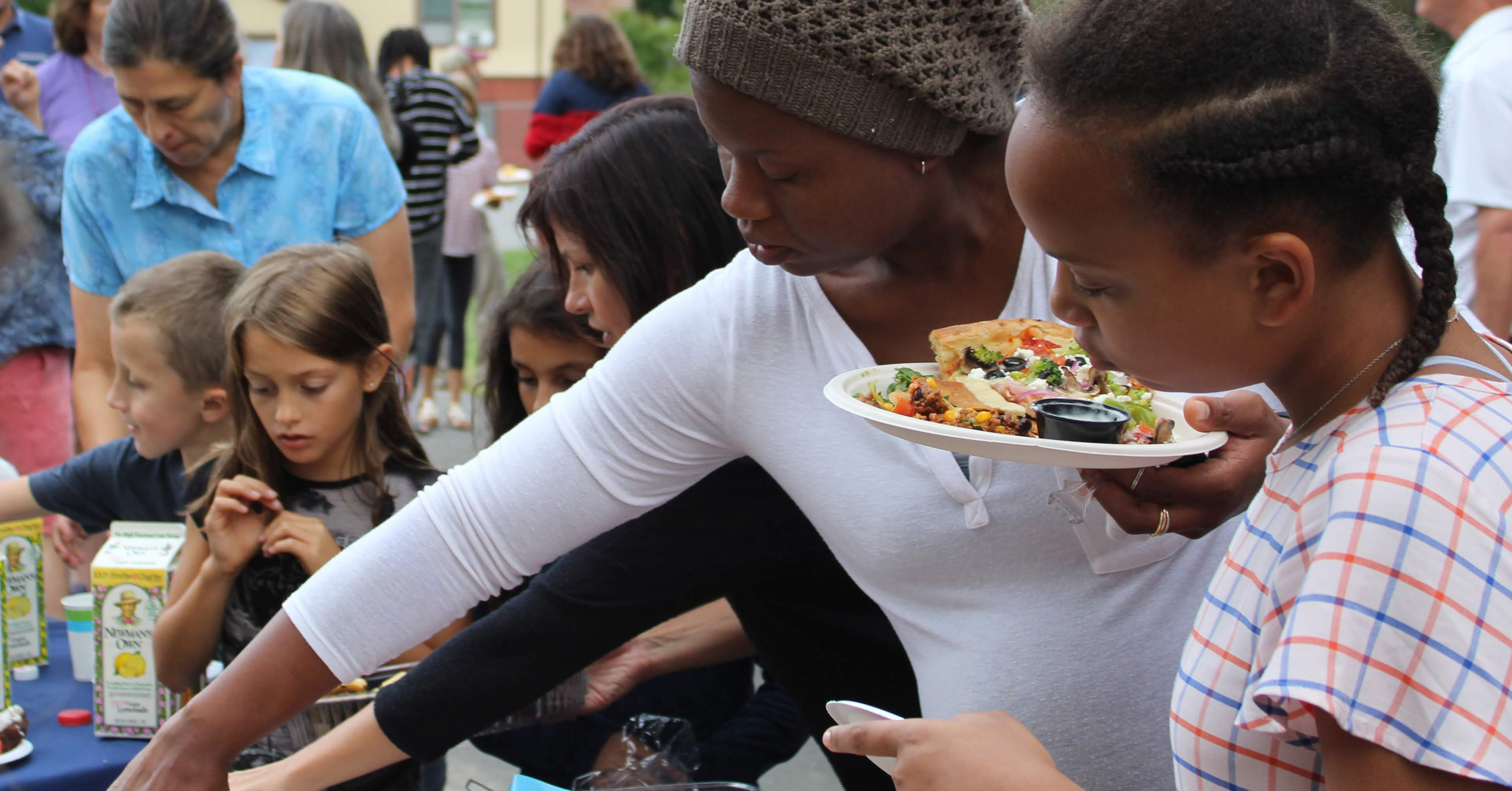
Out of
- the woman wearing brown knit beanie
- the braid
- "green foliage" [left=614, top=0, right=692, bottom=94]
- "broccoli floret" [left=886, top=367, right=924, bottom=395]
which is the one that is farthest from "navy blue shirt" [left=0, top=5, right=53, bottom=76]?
"green foliage" [left=614, top=0, right=692, bottom=94]

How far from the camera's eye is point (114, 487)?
2.57 meters

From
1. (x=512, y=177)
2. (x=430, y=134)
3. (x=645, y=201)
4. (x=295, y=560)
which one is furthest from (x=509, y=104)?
(x=645, y=201)

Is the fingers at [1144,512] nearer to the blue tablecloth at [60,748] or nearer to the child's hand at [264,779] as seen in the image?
the child's hand at [264,779]

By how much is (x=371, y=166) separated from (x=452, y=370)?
4457mm

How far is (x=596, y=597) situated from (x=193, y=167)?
6.66 feet

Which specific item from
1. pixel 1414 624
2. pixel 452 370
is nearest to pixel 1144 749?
pixel 1414 624

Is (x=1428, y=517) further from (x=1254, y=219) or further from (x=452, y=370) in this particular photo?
(x=452, y=370)

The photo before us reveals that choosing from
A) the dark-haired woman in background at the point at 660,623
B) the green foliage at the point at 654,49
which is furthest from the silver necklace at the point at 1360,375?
the green foliage at the point at 654,49

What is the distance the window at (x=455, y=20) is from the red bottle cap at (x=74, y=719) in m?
21.1

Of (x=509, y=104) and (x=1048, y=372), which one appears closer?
(x=1048, y=372)

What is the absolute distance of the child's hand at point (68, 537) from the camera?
260 cm

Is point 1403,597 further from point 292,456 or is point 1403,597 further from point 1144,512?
point 292,456

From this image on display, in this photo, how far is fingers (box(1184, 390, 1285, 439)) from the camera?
3.64 ft

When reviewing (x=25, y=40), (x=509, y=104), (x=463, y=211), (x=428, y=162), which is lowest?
(x=509, y=104)
